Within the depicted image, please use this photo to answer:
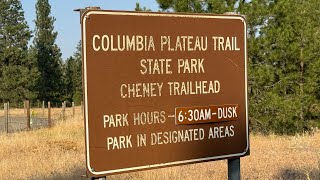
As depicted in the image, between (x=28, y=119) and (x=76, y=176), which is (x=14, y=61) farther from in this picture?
(x=76, y=176)

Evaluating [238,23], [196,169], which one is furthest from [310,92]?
[238,23]

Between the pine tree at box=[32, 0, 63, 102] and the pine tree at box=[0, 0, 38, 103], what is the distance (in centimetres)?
208

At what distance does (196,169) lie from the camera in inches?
277

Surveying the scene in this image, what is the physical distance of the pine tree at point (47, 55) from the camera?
55.5 meters

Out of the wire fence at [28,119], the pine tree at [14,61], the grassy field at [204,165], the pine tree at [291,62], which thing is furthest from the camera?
the pine tree at [14,61]

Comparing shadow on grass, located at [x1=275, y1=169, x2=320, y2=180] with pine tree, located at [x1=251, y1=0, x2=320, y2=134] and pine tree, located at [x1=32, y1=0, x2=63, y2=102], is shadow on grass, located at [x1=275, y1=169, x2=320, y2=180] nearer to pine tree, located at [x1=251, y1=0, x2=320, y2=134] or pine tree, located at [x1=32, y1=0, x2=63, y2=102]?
pine tree, located at [x1=251, y1=0, x2=320, y2=134]

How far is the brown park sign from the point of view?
9.43 ft

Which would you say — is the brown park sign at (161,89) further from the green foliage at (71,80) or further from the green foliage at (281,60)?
the green foliage at (71,80)

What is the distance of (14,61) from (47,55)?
4627 millimetres

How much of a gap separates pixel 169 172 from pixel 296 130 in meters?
8.75

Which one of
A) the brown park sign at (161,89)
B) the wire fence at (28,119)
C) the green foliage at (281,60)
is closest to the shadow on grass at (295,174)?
the brown park sign at (161,89)

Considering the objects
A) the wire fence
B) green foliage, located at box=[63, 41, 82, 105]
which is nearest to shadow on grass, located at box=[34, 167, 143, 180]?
the wire fence

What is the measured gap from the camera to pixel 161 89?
10.2 ft

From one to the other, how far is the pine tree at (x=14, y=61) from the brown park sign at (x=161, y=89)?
5015 centimetres
